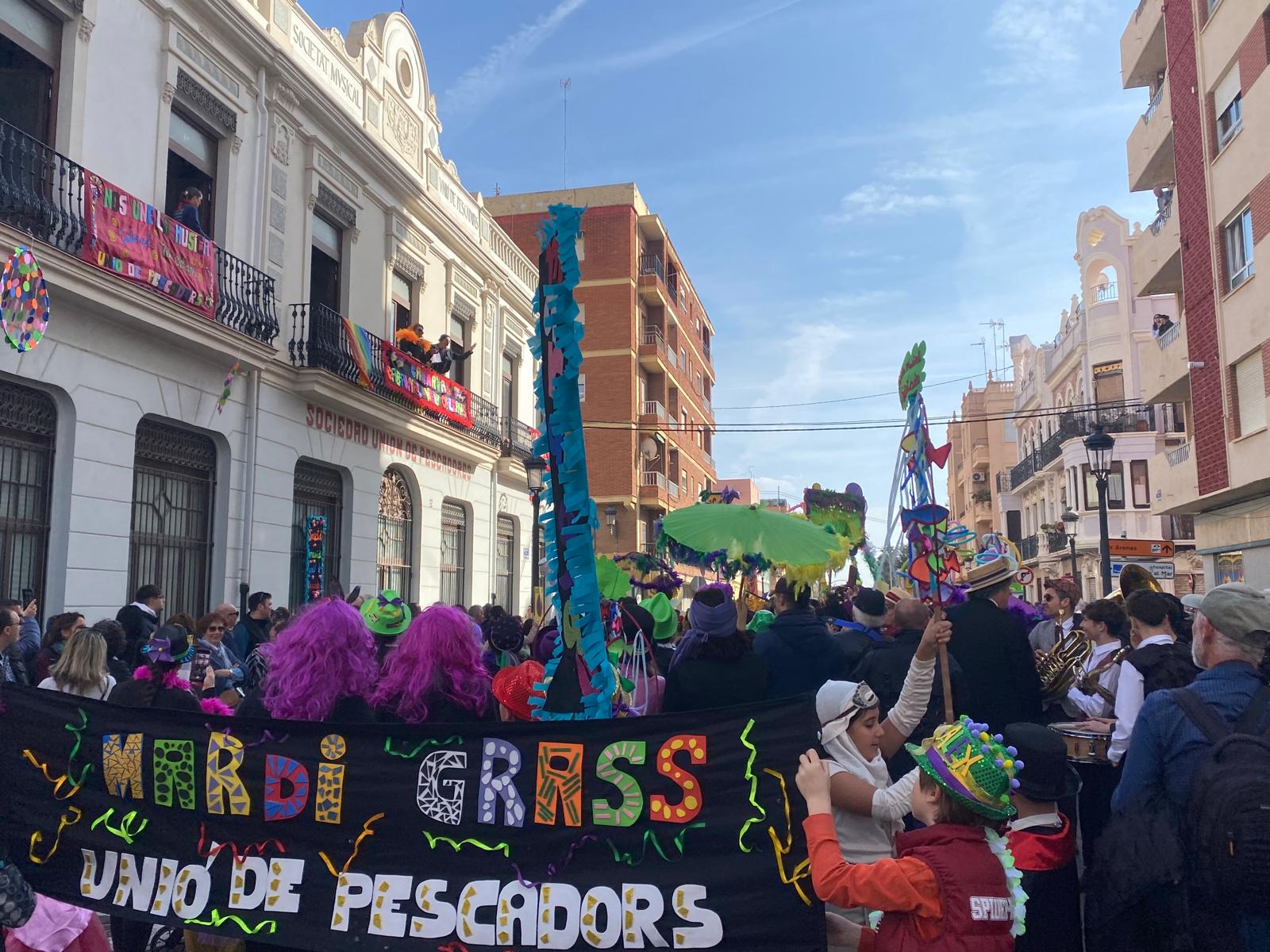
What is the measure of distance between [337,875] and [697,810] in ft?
4.55

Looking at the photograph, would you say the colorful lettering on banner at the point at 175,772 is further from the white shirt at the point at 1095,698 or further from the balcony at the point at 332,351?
the balcony at the point at 332,351

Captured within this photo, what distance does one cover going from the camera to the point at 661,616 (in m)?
7.00

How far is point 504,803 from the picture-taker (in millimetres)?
3562

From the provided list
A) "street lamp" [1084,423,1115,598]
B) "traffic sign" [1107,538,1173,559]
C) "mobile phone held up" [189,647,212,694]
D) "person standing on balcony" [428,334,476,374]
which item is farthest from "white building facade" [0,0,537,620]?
"traffic sign" [1107,538,1173,559]

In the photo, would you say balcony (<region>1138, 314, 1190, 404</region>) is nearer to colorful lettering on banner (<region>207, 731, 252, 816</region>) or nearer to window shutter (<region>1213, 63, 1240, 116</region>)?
window shutter (<region>1213, 63, 1240, 116</region>)

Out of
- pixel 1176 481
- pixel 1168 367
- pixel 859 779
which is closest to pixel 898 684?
pixel 859 779

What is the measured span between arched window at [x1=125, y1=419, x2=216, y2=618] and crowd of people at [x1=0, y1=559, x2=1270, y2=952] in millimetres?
4687

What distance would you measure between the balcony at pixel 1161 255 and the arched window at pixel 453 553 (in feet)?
51.1

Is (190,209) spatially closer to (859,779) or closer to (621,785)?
(621,785)

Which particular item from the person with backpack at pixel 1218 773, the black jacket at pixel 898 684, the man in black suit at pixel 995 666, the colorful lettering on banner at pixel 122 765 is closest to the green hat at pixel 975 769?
the person with backpack at pixel 1218 773

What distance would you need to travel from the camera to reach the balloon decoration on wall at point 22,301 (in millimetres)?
7273

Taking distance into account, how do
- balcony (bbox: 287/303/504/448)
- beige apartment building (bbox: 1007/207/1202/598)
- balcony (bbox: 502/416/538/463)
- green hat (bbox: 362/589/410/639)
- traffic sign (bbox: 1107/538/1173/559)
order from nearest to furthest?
green hat (bbox: 362/589/410/639), balcony (bbox: 287/303/504/448), traffic sign (bbox: 1107/538/1173/559), balcony (bbox: 502/416/538/463), beige apartment building (bbox: 1007/207/1202/598)

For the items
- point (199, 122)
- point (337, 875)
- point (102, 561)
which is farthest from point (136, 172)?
point (337, 875)

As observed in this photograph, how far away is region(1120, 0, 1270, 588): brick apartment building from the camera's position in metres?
15.6
